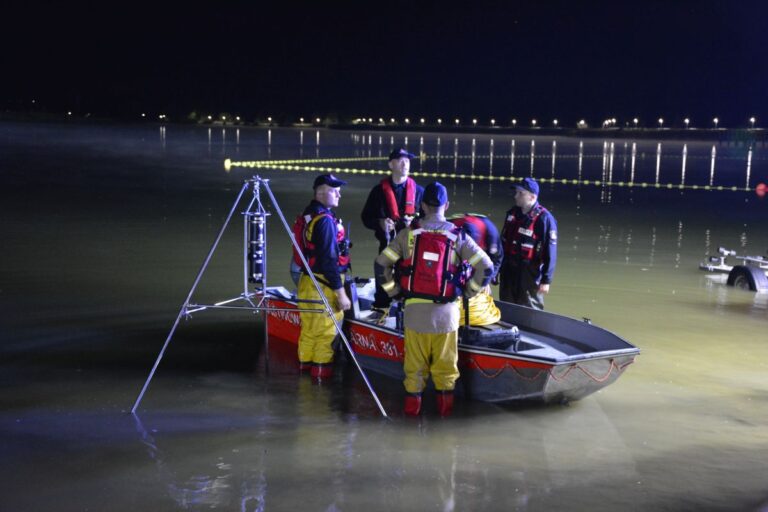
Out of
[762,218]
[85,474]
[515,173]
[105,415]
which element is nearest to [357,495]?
[85,474]

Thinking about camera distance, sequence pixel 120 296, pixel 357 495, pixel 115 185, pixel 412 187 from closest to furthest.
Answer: pixel 357 495, pixel 412 187, pixel 120 296, pixel 115 185

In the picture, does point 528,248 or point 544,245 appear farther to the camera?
point 528,248

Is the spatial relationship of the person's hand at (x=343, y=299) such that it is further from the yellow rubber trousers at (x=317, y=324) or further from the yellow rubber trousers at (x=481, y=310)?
the yellow rubber trousers at (x=481, y=310)

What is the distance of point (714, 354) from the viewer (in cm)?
901

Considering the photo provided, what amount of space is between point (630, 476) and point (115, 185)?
885 inches

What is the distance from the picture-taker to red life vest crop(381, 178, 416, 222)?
8.71m

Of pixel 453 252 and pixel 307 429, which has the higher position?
pixel 453 252

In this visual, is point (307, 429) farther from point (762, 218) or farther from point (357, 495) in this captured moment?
point (762, 218)

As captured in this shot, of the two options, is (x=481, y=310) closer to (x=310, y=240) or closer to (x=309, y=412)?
(x=310, y=240)

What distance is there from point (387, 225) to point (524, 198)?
1278 mm

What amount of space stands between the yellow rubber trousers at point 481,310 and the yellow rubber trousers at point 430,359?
0.89 m

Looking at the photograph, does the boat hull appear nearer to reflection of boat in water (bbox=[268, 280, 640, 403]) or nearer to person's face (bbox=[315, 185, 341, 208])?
reflection of boat in water (bbox=[268, 280, 640, 403])

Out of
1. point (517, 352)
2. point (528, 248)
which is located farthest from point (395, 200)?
point (517, 352)

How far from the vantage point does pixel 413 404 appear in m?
7.10
